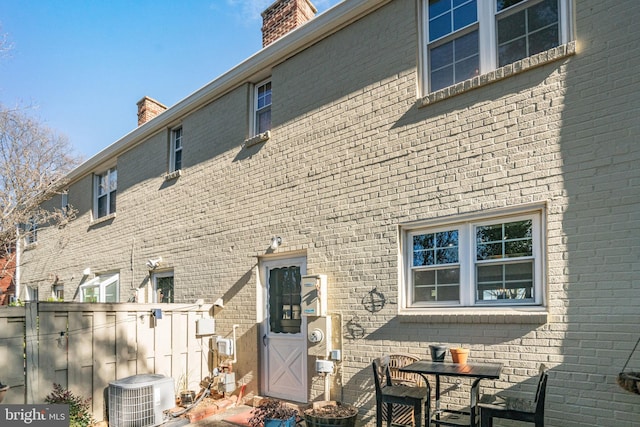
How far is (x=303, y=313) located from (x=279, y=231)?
Answer: 1500mm

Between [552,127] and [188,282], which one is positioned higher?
A: [552,127]

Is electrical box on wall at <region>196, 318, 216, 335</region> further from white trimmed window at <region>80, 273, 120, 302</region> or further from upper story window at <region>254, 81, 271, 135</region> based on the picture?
white trimmed window at <region>80, 273, 120, 302</region>

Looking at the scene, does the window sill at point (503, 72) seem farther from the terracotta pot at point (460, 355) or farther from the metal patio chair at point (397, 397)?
the metal patio chair at point (397, 397)

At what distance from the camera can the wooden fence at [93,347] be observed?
5.96m

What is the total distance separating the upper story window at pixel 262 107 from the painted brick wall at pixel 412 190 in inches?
8.4

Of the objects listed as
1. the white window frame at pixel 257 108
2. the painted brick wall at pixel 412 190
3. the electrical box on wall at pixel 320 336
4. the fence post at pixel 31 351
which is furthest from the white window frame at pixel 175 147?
the electrical box on wall at pixel 320 336

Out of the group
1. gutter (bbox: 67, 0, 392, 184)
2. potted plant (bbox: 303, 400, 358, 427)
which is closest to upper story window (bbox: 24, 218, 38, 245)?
gutter (bbox: 67, 0, 392, 184)

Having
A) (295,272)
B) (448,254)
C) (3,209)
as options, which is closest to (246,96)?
(295,272)

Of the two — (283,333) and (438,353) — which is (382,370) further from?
(283,333)

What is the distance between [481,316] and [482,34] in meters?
3.37

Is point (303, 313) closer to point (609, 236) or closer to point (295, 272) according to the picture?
point (295, 272)

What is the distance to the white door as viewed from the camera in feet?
23.5

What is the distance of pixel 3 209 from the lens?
46.6ft

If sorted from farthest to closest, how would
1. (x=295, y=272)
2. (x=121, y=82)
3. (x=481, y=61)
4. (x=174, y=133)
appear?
1. (x=121, y=82)
2. (x=174, y=133)
3. (x=295, y=272)
4. (x=481, y=61)
